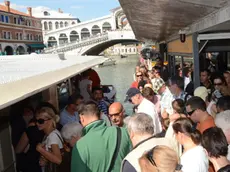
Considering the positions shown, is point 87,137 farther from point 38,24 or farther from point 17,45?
point 38,24

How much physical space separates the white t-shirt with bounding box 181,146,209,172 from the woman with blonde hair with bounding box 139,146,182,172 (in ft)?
1.24

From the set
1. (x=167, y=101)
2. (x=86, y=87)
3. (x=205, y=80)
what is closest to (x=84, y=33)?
(x=86, y=87)

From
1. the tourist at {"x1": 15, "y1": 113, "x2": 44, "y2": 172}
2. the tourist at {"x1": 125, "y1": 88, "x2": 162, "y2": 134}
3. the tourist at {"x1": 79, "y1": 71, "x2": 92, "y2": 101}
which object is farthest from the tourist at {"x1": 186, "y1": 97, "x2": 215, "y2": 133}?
the tourist at {"x1": 79, "y1": 71, "x2": 92, "y2": 101}

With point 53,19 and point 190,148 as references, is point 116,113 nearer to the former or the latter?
point 190,148

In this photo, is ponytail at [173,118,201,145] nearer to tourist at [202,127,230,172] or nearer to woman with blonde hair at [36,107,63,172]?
tourist at [202,127,230,172]

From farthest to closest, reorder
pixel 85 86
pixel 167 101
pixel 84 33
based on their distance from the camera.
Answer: pixel 84 33 < pixel 85 86 < pixel 167 101

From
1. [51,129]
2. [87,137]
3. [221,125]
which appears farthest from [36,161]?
[221,125]

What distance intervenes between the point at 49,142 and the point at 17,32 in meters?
46.0

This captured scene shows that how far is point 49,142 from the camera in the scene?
8.27 feet

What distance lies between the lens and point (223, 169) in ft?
6.05

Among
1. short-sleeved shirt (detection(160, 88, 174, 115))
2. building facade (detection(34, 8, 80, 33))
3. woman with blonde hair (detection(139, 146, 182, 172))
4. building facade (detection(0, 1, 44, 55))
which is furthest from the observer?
building facade (detection(34, 8, 80, 33))

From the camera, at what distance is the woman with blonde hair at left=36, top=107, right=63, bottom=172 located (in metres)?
2.47

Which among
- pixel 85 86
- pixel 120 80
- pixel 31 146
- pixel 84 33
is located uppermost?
pixel 84 33

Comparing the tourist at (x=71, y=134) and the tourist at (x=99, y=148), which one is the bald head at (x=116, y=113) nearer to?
the tourist at (x=71, y=134)
